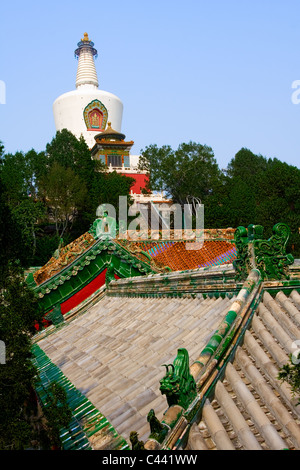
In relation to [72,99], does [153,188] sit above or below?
below

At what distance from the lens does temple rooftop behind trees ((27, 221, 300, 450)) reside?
131 inches

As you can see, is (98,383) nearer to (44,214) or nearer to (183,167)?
(44,214)

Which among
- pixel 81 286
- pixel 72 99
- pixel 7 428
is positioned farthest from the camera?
pixel 72 99

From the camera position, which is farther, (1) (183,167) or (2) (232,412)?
(1) (183,167)

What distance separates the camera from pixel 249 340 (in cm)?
422

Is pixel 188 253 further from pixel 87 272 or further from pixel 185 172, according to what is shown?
pixel 185 172

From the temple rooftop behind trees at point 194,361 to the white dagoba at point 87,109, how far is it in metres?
50.8

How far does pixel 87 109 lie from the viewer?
191 feet

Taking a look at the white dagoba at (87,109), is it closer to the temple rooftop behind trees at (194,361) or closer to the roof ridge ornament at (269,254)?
the temple rooftop behind trees at (194,361)

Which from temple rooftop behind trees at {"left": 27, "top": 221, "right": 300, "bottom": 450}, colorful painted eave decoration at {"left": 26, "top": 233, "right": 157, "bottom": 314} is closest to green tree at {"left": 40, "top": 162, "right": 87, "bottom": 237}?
colorful painted eave decoration at {"left": 26, "top": 233, "right": 157, "bottom": 314}

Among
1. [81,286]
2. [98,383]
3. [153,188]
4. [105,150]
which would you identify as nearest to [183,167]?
[153,188]

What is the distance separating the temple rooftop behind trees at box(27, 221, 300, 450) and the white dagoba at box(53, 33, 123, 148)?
5084cm

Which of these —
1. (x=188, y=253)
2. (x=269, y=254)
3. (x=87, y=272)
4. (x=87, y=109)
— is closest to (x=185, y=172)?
(x=87, y=109)

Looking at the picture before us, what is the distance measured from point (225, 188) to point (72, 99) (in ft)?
77.4
